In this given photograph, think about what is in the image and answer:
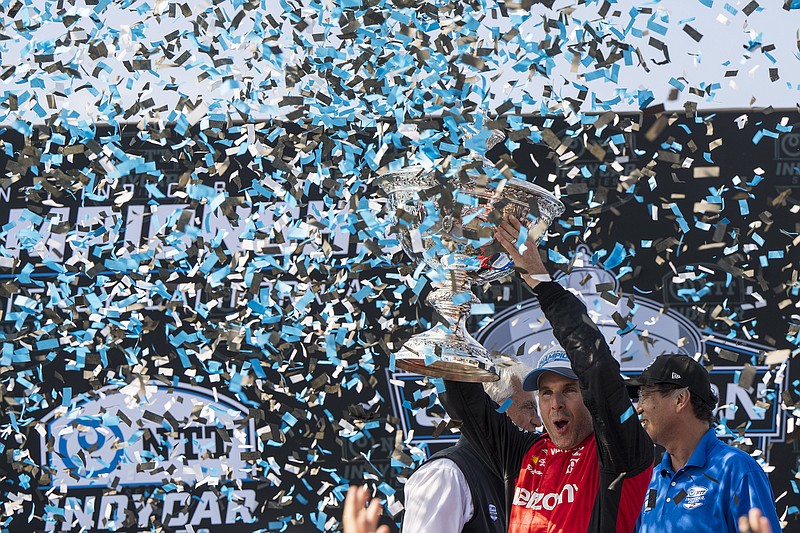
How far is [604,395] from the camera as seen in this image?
2359 mm

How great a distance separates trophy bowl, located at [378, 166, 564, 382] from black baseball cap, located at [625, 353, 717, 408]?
22.4 inches

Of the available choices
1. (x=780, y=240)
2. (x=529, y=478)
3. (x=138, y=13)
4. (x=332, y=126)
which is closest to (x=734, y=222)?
(x=780, y=240)

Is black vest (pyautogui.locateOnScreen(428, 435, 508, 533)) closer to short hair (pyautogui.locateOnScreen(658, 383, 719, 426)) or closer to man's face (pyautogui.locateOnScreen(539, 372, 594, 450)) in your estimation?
man's face (pyautogui.locateOnScreen(539, 372, 594, 450))

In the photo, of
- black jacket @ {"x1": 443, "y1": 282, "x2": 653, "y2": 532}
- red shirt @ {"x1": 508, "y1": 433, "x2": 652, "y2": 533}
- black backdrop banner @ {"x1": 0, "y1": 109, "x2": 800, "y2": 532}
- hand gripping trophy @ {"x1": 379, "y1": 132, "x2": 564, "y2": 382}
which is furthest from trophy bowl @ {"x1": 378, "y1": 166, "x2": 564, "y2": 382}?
black backdrop banner @ {"x1": 0, "y1": 109, "x2": 800, "y2": 532}

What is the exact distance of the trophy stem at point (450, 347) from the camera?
8.01 ft

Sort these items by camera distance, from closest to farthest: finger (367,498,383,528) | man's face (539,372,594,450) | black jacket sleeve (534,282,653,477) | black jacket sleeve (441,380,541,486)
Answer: finger (367,498,383,528) < black jacket sleeve (534,282,653,477) < man's face (539,372,594,450) < black jacket sleeve (441,380,541,486)

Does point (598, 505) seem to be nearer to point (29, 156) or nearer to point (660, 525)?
point (660, 525)

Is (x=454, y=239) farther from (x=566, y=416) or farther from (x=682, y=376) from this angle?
(x=682, y=376)

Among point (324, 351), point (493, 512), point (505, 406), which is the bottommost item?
point (493, 512)

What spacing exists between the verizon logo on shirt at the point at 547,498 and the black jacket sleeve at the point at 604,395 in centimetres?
17

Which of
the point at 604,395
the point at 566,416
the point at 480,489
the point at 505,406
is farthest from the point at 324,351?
the point at 604,395

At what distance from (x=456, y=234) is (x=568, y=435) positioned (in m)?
0.71

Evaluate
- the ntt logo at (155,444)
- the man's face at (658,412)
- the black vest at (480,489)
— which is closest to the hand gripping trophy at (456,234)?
the black vest at (480,489)

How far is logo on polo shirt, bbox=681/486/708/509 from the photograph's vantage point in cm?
248
